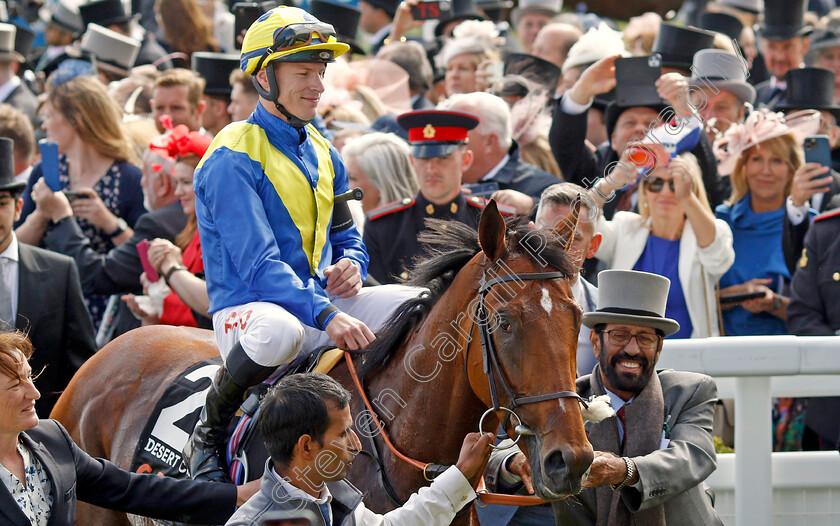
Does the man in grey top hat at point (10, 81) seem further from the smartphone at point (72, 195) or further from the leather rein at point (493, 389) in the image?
the leather rein at point (493, 389)

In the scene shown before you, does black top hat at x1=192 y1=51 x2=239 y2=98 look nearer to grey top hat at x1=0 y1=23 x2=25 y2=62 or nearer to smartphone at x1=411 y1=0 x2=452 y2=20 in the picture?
smartphone at x1=411 y1=0 x2=452 y2=20

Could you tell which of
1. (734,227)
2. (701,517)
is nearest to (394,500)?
(701,517)

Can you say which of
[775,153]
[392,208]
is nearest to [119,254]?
[392,208]

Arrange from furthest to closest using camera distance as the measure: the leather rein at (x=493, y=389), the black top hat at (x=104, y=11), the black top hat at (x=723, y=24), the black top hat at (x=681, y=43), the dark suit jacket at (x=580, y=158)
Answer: the black top hat at (x=104, y=11) → the black top hat at (x=723, y=24) → the black top hat at (x=681, y=43) → the dark suit jacket at (x=580, y=158) → the leather rein at (x=493, y=389)

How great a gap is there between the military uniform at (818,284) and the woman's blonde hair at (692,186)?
2.11 ft

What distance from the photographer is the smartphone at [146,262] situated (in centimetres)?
627

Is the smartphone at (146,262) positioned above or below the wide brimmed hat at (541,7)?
below

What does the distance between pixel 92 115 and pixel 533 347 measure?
5188 mm

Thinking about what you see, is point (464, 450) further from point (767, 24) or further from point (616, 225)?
point (767, 24)

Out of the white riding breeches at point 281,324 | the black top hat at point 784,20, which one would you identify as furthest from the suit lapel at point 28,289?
the black top hat at point 784,20

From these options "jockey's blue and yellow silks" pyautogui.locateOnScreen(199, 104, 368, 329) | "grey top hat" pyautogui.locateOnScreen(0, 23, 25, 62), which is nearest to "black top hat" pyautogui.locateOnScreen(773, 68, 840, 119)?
"jockey's blue and yellow silks" pyautogui.locateOnScreen(199, 104, 368, 329)

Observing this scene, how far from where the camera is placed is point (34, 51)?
13.4m

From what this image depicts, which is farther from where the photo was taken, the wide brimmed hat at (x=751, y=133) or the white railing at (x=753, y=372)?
the wide brimmed hat at (x=751, y=133)

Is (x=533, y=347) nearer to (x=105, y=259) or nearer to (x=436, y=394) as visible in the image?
(x=436, y=394)
